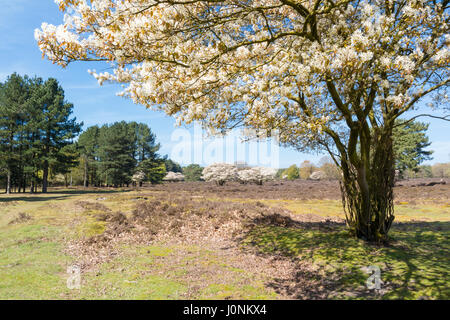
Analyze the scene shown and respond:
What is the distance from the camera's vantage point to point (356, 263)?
20.9 feet

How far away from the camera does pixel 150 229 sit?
35.4 ft

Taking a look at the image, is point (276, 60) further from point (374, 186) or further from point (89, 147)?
point (89, 147)

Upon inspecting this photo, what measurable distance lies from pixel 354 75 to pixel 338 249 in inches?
188

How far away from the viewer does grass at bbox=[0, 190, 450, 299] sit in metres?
5.25

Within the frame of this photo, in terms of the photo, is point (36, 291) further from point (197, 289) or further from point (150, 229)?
point (150, 229)

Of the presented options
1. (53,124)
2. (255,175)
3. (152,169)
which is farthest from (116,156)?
(255,175)

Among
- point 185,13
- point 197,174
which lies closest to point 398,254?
point 185,13

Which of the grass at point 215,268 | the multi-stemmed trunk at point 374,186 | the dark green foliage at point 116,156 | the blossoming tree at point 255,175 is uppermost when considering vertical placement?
the dark green foliage at point 116,156

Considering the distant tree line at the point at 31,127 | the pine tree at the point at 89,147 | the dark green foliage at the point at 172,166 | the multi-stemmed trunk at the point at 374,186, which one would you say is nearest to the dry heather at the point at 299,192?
the distant tree line at the point at 31,127

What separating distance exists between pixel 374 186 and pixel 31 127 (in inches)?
1481

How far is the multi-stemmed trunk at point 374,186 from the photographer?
772 cm

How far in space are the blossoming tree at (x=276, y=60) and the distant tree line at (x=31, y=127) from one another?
33.5m

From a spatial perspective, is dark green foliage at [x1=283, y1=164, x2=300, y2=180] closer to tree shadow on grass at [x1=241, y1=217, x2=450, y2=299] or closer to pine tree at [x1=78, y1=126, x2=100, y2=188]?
pine tree at [x1=78, y1=126, x2=100, y2=188]

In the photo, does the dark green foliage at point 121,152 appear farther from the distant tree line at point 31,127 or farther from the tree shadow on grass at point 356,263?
the tree shadow on grass at point 356,263
